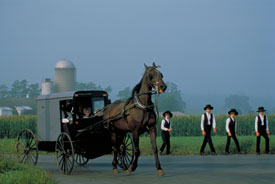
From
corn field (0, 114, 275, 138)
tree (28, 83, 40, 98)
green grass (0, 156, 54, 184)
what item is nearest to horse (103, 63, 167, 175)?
green grass (0, 156, 54, 184)

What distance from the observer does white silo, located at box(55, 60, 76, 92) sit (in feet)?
416

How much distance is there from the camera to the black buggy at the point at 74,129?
1483 cm

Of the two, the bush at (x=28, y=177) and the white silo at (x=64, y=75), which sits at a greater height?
the white silo at (x=64, y=75)

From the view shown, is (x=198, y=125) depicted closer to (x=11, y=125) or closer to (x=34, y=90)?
(x=11, y=125)

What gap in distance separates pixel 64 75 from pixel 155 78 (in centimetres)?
11528

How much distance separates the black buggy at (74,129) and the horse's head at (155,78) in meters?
2.10

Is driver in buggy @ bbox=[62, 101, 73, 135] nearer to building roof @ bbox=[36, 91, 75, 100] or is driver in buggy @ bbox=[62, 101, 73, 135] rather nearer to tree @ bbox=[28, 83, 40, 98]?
building roof @ bbox=[36, 91, 75, 100]

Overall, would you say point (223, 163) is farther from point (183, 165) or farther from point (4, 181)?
point (4, 181)

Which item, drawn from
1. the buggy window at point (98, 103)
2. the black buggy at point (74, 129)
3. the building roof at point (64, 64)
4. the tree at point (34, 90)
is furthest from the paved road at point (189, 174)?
the tree at point (34, 90)

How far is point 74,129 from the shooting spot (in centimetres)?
1508

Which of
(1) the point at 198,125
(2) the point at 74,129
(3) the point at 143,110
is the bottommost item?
(1) the point at 198,125

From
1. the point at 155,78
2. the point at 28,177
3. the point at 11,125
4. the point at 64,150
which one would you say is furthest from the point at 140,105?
the point at 11,125

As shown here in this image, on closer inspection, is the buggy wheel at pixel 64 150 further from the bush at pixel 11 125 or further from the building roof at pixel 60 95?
the bush at pixel 11 125

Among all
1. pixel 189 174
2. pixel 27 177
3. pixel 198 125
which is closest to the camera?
pixel 27 177
